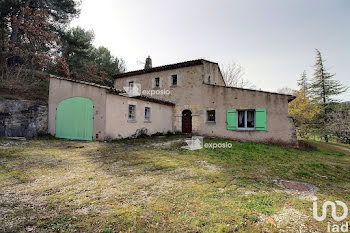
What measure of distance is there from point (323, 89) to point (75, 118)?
28.7m

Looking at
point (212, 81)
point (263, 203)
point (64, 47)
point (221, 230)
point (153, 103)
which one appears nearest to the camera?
point (221, 230)

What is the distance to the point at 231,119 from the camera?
39.2 feet

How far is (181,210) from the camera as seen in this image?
7.92 ft

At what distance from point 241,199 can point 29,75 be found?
1943 centimetres

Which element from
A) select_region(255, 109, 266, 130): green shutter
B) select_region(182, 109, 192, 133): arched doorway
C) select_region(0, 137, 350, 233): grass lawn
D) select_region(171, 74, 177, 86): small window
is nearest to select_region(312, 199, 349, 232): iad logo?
select_region(0, 137, 350, 233): grass lawn

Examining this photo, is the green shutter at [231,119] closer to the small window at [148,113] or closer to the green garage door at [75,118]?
the small window at [148,113]

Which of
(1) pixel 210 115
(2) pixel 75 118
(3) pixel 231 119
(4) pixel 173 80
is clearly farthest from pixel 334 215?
(4) pixel 173 80

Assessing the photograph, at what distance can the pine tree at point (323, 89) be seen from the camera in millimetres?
21516

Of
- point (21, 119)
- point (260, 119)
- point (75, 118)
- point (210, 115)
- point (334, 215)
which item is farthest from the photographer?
point (210, 115)

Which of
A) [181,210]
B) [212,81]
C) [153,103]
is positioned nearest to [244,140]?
[212,81]

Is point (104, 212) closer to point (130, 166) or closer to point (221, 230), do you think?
point (221, 230)

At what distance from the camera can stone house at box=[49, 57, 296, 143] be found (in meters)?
9.87

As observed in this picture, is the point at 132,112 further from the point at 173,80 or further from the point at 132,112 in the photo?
the point at 173,80

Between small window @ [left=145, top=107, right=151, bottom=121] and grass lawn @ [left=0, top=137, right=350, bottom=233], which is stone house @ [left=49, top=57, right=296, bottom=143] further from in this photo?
grass lawn @ [left=0, top=137, right=350, bottom=233]
